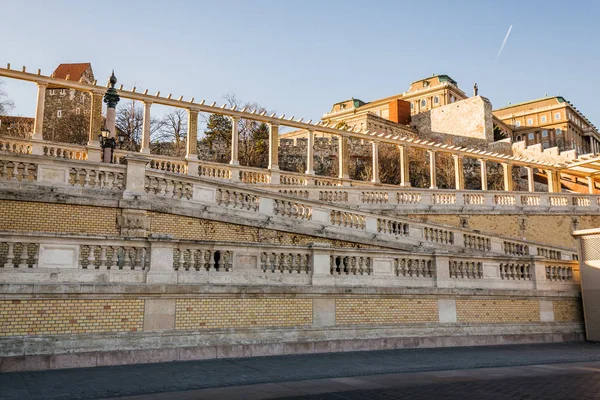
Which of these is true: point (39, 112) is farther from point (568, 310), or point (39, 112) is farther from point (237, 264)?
point (568, 310)

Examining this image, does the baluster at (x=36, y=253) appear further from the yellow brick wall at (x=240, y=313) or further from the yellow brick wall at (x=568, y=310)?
the yellow brick wall at (x=568, y=310)

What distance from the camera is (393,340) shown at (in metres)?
12.5

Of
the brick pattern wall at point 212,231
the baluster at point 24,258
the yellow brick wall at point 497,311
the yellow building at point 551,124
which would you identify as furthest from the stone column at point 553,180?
the yellow building at point 551,124

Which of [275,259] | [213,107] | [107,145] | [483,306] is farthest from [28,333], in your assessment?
[213,107]

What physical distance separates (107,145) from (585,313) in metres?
15.5

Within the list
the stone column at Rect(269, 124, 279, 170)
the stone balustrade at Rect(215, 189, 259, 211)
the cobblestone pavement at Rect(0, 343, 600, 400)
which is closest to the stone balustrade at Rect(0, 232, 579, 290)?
the cobblestone pavement at Rect(0, 343, 600, 400)

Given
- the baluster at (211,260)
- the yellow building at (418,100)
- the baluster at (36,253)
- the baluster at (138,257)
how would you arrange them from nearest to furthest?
the baluster at (36,253), the baluster at (138,257), the baluster at (211,260), the yellow building at (418,100)

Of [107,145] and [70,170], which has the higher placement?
[107,145]

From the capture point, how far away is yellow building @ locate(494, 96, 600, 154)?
9950 centimetres

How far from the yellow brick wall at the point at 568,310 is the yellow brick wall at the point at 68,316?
12.1 meters

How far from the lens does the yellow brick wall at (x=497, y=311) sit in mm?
13891

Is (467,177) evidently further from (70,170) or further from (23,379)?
(23,379)

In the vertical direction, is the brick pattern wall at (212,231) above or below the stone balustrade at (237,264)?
above

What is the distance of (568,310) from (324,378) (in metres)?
10.7
